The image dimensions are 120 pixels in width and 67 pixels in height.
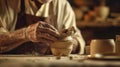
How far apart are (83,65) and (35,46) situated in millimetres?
1254

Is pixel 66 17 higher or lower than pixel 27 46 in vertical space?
higher

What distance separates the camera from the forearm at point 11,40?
2321 mm

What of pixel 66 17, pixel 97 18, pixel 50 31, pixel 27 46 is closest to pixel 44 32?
pixel 50 31

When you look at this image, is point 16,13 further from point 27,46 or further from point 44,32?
point 44,32

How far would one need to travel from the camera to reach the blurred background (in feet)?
14.8

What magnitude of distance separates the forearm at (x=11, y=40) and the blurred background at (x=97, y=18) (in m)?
2.08

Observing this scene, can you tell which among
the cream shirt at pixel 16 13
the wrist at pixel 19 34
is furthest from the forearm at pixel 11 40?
the cream shirt at pixel 16 13

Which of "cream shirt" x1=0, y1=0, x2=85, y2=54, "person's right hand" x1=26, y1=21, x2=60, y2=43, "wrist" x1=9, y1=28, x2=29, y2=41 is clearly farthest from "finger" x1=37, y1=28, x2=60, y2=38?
"cream shirt" x1=0, y1=0, x2=85, y2=54

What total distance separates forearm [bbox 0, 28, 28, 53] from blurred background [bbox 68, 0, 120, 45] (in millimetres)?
2078

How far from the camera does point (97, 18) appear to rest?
4.56 meters

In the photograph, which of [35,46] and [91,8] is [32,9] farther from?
[91,8]

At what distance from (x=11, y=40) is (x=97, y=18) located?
2.30m

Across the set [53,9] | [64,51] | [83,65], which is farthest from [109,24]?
[83,65]

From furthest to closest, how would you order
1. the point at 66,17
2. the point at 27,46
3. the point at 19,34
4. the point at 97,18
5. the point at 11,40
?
the point at 97,18, the point at 66,17, the point at 27,46, the point at 11,40, the point at 19,34
